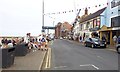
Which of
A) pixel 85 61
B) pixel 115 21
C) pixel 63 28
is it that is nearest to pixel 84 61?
pixel 85 61

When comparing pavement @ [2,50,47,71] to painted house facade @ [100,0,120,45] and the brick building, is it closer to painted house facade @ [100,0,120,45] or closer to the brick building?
painted house facade @ [100,0,120,45]

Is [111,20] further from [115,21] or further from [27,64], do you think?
[27,64]

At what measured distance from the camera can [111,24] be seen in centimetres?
5222

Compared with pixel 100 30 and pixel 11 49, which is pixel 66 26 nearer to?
pixel 100 30

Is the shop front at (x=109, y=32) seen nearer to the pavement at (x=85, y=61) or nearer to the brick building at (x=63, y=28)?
the pavement at (x=85, y=61)

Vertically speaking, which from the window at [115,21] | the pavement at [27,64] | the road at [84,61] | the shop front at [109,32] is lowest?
the road at [84,61]

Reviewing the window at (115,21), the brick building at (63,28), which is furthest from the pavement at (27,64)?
the brick building at (63,28)

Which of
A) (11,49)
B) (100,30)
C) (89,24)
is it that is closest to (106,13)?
(100,30)

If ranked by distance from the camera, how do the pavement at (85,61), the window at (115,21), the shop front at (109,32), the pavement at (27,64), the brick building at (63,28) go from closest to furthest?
the pavement at (27,64)
the pavement at (85,61)
the window at (115,21)
the shop front at (109,32)
the brick building at (63,28)

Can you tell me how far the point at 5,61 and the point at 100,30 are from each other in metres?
40.5

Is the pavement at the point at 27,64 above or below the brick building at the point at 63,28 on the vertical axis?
below

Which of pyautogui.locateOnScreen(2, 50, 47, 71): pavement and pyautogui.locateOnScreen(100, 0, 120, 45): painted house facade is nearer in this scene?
pyautogui.locateOnScreen(2, 50, 47, 71): pavement

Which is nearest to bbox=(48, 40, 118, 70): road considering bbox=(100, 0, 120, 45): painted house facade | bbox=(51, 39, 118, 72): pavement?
bbox=(51, 39, 118, 72): pavement

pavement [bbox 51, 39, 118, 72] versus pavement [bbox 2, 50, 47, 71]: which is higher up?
Answer: pavement [bbox 2, 50, 47, 71]
